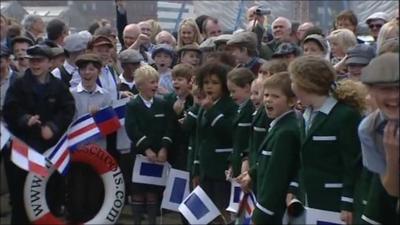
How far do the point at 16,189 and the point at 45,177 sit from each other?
0.34 m

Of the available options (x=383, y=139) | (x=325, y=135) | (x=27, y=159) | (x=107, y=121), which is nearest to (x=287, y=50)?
(x=107, y=121)

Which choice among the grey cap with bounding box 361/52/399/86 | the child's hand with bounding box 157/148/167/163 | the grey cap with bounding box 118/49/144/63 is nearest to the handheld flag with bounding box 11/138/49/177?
the child's hand with bounding box 157/148/167/163

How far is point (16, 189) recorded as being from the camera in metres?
7.92

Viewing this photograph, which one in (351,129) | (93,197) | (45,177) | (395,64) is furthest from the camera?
(93,197)

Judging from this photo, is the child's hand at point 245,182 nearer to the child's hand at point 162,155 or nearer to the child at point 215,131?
the child at point 215,131

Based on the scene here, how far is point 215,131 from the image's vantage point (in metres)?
7.31

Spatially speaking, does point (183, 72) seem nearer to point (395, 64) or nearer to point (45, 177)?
point (45, 177)

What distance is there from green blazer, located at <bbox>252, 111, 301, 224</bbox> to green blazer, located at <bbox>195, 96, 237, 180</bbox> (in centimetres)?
170

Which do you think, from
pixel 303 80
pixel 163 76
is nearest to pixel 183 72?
pixel 163 76

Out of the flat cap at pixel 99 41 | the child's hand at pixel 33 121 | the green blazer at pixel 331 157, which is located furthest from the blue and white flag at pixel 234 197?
the flat cap at pixel 99 41

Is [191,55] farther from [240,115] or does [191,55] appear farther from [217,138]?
[240,115]

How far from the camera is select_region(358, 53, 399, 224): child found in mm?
4148

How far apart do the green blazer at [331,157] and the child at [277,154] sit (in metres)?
0.09

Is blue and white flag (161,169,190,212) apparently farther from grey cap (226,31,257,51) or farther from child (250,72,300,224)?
child (250,72,300,224)
